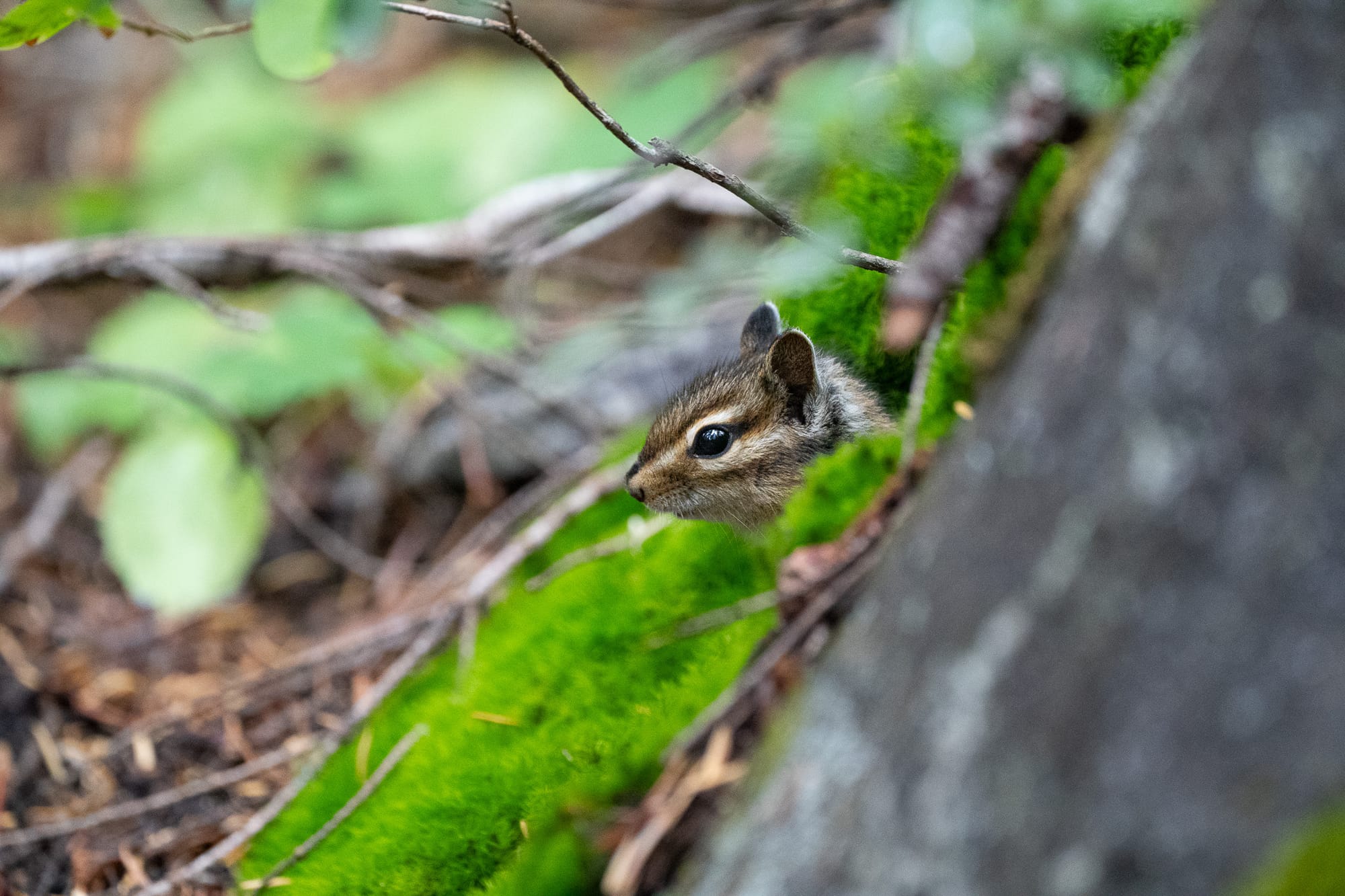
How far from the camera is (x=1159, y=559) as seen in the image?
1.04 meters

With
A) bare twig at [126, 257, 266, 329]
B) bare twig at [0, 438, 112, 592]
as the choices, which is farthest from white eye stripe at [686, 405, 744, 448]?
bare twig at [0, 438, 112, 592]

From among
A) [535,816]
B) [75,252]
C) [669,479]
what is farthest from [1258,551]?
[75,252]

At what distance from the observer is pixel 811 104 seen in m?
4.05

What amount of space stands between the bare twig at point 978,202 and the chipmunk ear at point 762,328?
1306 mm

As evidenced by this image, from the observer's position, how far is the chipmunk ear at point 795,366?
244 cm

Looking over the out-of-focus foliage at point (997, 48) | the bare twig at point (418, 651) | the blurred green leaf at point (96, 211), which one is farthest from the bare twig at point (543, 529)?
the blurred green leaf at point (96, 211)

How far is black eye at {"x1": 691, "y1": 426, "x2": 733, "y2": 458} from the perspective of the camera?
2.62m

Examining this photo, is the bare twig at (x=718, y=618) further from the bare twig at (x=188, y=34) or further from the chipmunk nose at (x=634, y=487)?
the bare twig at (x=188, y=34)

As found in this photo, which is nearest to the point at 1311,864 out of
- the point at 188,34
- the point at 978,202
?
the point at 978,202

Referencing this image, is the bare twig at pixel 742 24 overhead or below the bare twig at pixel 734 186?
below

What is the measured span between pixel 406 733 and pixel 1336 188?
2.23 meters

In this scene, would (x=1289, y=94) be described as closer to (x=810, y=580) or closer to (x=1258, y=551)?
(x=1258, y=551)

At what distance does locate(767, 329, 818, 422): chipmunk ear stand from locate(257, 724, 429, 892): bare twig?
1199 millimetres

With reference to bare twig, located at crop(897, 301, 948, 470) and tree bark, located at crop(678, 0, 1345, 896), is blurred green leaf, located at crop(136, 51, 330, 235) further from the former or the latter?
tree bark, located at crop(678, 0, 1345, 896)
